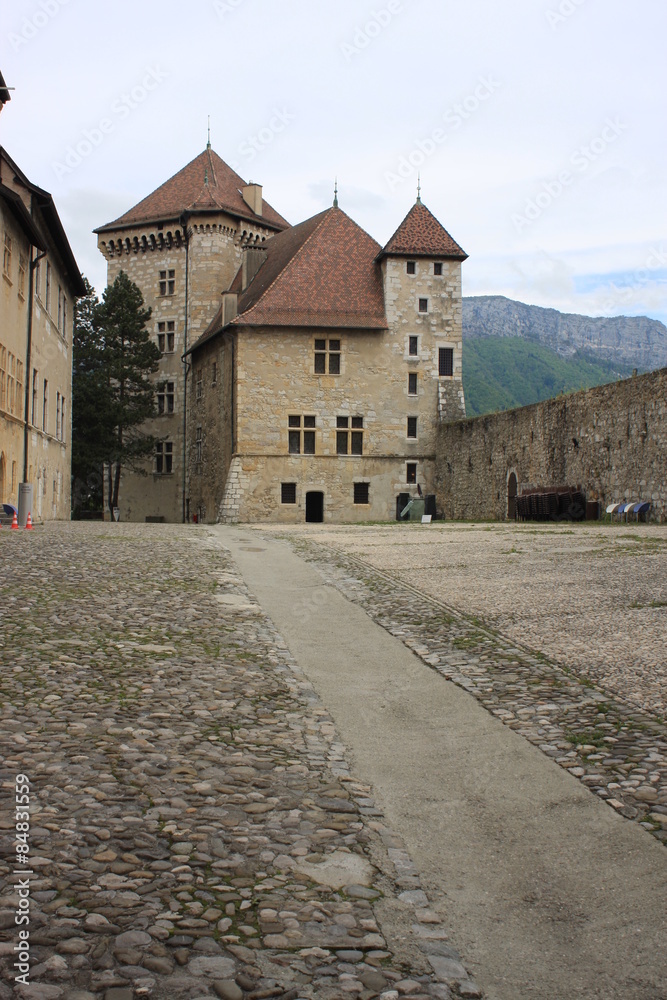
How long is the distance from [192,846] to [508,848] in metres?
1.33

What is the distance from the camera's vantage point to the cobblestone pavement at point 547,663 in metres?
4.80

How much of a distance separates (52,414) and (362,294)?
51.4ft

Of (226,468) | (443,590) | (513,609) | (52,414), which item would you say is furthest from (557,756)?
(226,468)

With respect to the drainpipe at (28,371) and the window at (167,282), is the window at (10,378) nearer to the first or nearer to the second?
the drainpipe at (28,371)

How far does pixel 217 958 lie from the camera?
2.97m

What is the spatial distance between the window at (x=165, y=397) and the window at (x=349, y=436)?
14.8m

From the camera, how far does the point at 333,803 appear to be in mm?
4379

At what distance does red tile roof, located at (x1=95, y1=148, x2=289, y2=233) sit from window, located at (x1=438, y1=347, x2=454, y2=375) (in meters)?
15.8

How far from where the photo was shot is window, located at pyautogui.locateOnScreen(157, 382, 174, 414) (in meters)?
53.6

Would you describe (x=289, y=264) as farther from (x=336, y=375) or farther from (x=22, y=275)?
(x=22, y=275)

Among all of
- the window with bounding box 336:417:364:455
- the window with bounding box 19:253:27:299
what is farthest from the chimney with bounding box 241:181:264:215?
the window with bounding box 19:253:27:299

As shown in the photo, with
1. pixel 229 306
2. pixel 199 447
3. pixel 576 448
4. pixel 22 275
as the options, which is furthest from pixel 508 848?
pixel 199 447

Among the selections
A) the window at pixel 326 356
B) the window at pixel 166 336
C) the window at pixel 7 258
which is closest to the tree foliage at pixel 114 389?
the window at pixel 166 336

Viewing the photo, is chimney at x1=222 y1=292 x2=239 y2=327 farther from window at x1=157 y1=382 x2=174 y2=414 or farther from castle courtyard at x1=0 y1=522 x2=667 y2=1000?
castle courtyard at x1=0 y1=522 x2=667 y2=1000
